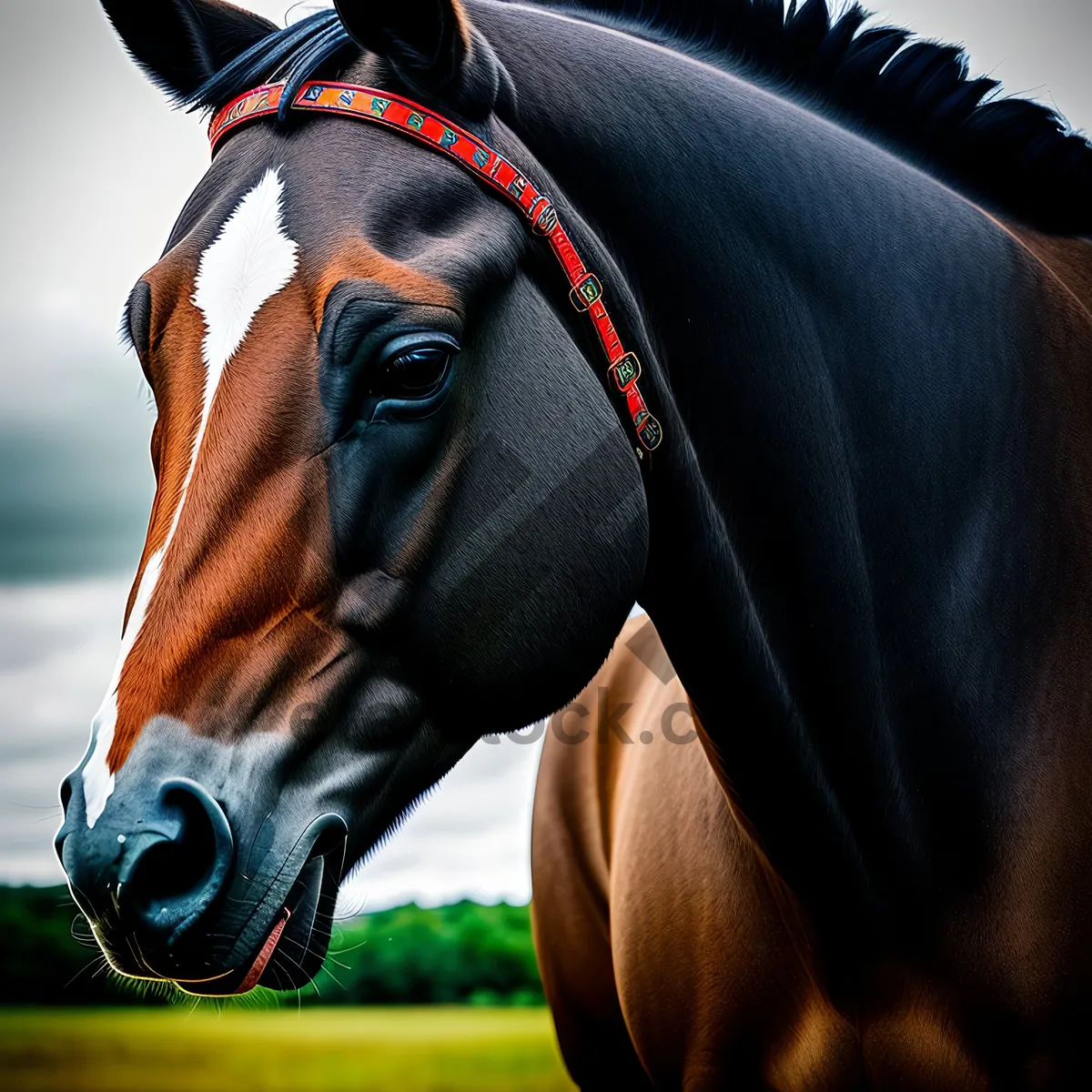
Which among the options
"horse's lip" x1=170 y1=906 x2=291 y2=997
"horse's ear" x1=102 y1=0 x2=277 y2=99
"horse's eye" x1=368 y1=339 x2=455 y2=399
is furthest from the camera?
"horse's ear" x1=102 y1=0 x2=277 y2=99

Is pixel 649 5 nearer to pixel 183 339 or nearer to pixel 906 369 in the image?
pixel 906 369

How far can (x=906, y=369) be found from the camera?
6.41ft

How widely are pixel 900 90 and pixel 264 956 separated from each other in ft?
6.85

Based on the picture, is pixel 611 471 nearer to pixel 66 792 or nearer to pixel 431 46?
pixel 431 46

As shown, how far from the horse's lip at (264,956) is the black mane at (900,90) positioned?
5.72 feet

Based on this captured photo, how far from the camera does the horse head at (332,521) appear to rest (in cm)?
128

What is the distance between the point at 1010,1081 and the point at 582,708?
6.79 ft

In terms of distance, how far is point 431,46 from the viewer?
155 centimetres

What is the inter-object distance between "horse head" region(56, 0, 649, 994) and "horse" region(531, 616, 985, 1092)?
2.34ft

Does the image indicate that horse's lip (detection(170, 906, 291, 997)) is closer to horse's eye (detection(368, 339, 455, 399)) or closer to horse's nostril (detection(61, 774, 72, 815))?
horse's nostril (detection(61, 774, 72, 815))

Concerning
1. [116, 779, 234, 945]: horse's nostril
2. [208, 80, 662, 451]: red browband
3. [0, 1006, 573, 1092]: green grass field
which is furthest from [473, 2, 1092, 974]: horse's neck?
[0, 1006, 573, 1092]: green grass field

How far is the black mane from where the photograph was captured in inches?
85.7

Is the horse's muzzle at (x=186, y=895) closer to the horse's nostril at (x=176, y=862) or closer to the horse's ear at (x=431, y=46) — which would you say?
the horse's nostril at (x=176, y=862)

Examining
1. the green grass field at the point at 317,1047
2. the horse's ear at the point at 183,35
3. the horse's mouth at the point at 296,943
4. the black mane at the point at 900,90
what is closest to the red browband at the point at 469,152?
the horse's ear at the point at 183,35
